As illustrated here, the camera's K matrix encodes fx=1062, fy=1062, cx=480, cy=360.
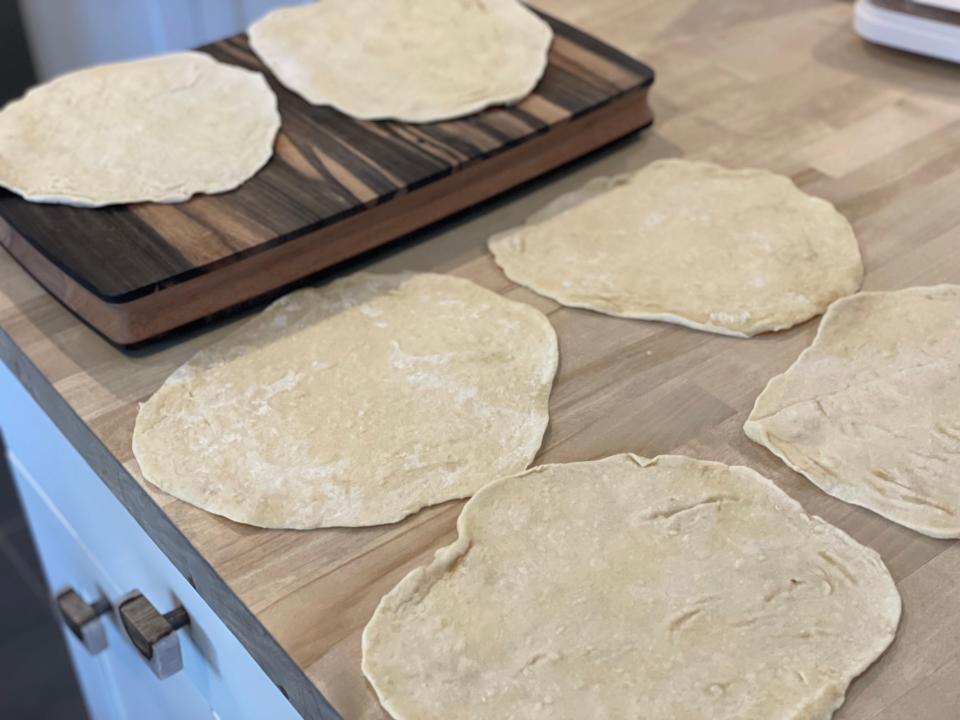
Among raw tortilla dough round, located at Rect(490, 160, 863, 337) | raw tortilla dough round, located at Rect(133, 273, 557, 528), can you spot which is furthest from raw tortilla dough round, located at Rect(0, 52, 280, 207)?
raw tortilla dough round, located at Rect(490, 160, 863, 337)

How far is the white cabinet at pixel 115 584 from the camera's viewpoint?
2.44 feet

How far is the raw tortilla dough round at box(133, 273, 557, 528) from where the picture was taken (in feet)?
2.34

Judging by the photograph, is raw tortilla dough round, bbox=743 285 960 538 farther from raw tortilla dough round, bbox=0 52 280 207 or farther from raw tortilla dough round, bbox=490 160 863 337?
raw tortilla dough round, bbox=0 52 280 207

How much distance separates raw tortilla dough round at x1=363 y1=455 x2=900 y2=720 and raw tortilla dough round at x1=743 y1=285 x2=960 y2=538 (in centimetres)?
5

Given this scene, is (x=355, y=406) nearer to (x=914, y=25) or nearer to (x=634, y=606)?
(x=634, y=606)

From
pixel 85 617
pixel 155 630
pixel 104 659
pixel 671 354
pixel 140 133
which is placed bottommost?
pixel 104 659

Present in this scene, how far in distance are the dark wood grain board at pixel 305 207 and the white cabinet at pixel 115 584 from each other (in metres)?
0.15

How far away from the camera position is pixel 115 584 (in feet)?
3.11

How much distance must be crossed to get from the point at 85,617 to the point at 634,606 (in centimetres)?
54

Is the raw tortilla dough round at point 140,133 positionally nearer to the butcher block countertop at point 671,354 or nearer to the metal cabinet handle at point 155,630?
the butcher block countertop at point 671,354

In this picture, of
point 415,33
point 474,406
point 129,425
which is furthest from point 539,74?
point 129,425

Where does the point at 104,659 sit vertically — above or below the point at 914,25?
below

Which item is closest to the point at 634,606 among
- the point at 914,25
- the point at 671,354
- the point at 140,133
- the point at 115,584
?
the point at 671,354

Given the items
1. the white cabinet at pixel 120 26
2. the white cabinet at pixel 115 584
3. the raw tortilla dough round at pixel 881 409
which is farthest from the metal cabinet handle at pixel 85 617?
the white cabinet at pixel 120 26
